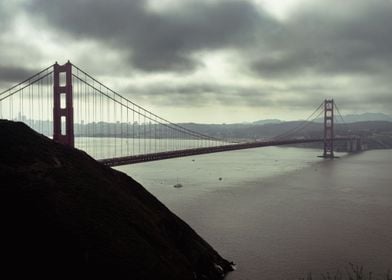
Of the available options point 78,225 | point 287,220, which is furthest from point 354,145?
point 78,225

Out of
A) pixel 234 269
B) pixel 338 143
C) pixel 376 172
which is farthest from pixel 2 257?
pixel 338 143

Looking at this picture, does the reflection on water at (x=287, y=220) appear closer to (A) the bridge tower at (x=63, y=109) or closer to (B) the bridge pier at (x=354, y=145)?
(A) the bridge tower at (x=63, y=109)

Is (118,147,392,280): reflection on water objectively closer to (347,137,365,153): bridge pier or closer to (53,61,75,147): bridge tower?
(53,61,75,147): bridge tower

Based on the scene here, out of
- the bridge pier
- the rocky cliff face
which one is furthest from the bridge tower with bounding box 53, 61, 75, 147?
the bridge pier

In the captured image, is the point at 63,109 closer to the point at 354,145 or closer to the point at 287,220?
the point at 287,220

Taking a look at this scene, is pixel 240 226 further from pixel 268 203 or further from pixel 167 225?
pixel 268 203
